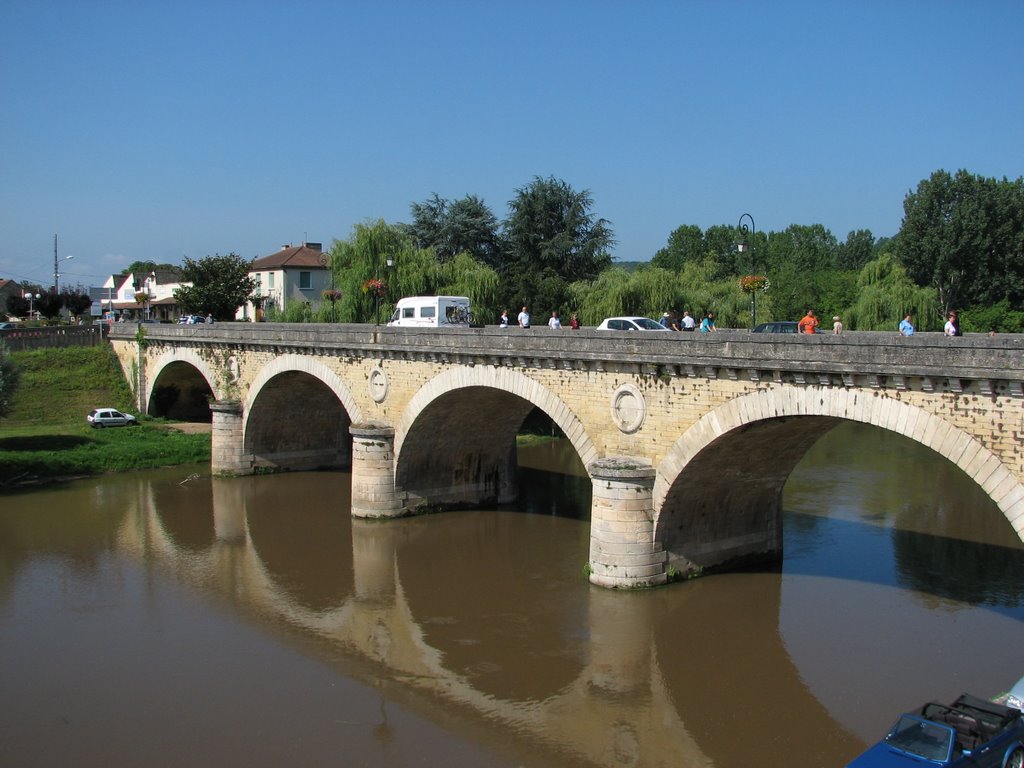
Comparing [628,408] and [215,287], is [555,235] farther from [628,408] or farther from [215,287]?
[628,408]

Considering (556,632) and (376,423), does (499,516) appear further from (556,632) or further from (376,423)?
(556,632)

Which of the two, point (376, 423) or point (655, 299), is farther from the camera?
point (655, 299)

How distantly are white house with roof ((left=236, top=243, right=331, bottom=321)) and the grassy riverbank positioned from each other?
12.9m

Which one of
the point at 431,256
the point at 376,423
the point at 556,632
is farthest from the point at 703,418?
the point at 431,256

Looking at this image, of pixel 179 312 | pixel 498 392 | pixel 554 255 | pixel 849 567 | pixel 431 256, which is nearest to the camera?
pixel 849 567

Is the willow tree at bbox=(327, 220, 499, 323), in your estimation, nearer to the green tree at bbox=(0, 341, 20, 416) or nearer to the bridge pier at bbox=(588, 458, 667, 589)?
the green tree at bbox=(0, 341, 20, 416)

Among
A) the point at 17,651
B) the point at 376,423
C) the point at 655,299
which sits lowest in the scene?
the point at 17,651

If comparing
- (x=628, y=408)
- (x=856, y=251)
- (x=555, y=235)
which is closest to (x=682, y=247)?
(x=856, y=251)

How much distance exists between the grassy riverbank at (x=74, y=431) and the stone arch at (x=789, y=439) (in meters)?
22.0

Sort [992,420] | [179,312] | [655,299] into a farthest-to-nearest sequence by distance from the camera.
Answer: [179,312]
[655,299]
[992,420]

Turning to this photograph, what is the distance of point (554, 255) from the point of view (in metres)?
46.1

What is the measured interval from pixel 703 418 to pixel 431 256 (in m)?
27.6

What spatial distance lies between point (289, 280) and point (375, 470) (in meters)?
33.7

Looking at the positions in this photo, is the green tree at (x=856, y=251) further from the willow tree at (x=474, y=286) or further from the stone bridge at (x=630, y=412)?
the stone bridge at (x=630, y=412)
